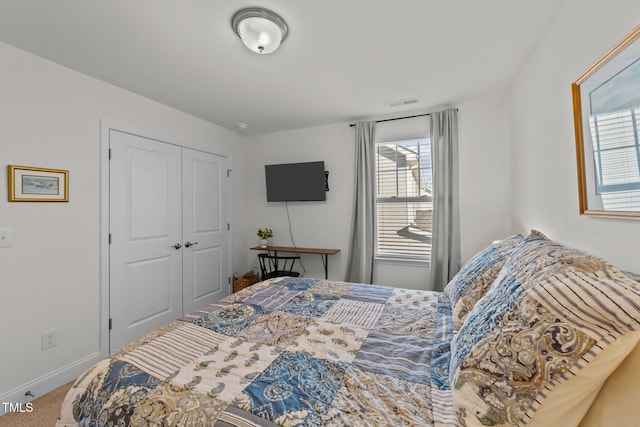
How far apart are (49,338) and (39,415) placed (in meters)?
0.51

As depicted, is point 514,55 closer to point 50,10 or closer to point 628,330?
point 628,330

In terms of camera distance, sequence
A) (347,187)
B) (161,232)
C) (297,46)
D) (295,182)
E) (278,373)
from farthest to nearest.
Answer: (295,182) < (347,187) < (161,232) < (297,46) < (278,373)

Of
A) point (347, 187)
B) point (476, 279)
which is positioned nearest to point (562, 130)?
point (476, 279)

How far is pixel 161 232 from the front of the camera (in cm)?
296

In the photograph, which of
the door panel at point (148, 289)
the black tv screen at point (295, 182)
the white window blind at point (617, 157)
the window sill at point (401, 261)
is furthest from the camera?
the black tv screen at point (295, 182)

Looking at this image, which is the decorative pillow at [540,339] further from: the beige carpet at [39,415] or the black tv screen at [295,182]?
the black tv screen at [295,182]

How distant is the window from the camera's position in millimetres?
3307

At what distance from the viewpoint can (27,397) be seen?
1.92 metres

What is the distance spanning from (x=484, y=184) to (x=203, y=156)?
340 centimetres

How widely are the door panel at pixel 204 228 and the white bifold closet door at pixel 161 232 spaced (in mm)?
12

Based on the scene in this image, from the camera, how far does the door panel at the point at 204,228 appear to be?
10.7ft

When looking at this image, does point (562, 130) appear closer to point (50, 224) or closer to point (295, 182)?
point (295, 182)

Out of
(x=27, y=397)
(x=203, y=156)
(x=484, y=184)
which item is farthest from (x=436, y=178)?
(x=27, y=397)

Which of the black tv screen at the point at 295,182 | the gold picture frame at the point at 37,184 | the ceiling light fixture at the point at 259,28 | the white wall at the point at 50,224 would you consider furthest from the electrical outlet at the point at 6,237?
the black tv screen at the point at 295,182
